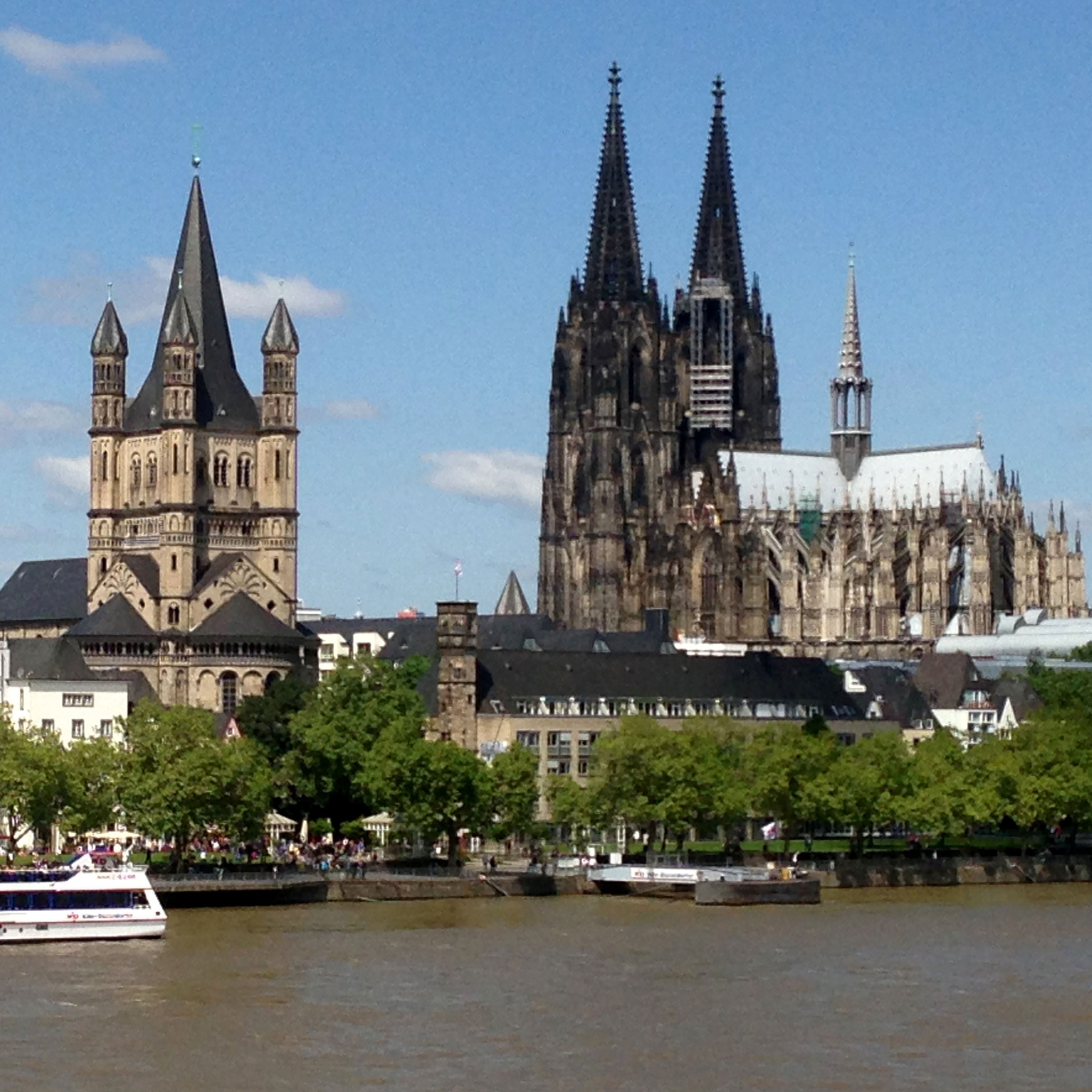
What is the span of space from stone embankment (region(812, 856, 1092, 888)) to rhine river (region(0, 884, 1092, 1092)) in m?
19.3

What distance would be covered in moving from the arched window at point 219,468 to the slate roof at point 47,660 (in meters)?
23.7

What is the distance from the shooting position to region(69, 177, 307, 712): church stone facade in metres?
181

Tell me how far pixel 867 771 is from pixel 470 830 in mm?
17421

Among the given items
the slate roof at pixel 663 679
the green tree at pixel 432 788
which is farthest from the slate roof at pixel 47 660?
the green tree at pixel 432 788

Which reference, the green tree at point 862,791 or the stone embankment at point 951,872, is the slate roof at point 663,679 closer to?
the green tree at point 862,791

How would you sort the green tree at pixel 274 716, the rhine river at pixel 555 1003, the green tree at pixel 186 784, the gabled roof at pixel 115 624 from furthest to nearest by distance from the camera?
the gabled roof at pixel 115 624 < the green tree at pixel 274 716 < the green tree at pixel 186 784 < the rhine river at pixel 555 1003

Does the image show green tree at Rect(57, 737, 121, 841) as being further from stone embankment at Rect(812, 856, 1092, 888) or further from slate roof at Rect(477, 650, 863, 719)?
slate roof at Rect(477, 650, 863, 719)

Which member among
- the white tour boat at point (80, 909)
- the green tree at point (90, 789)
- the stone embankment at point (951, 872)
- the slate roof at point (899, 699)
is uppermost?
the slate roof at point (899, 699)

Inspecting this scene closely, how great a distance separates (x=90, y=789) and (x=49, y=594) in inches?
2705

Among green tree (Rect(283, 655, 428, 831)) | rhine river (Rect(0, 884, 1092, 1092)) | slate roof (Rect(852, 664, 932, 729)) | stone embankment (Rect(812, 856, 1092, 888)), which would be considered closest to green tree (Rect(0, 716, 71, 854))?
rhine river (Rect(0, 884, 1092, 1092))

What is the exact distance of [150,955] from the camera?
9900 centimetres

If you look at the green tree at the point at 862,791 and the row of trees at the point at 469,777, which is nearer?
the row of trees at the point at 469,777

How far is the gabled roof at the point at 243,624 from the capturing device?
180m

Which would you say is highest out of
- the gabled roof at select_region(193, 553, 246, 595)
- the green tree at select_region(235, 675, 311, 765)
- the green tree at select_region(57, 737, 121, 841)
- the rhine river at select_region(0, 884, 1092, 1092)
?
the gabled roof at select_region(193, 553, 246, 595)
